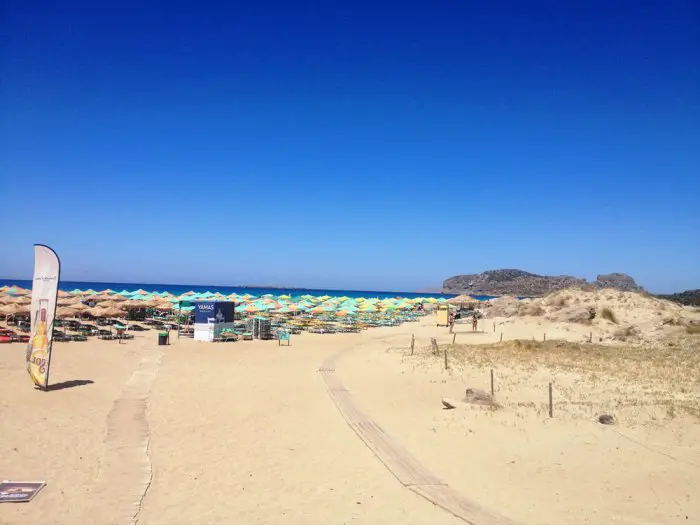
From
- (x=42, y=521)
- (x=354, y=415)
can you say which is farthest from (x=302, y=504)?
(x=354, y=415)

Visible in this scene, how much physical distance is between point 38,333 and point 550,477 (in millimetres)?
13998

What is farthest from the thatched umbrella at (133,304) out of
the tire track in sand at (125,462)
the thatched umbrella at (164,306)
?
the tire track in sand at (125,462)

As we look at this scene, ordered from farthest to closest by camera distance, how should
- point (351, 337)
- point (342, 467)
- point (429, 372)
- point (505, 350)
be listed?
point (351, 337) → point (505, 350) → point (429, 372) → point (342, 467)

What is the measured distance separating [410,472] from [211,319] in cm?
2209

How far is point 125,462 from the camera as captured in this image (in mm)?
9500

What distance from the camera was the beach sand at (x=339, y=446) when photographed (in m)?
7.87

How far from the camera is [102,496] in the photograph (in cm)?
798

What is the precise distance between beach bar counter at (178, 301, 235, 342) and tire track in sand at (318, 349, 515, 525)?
15.9m

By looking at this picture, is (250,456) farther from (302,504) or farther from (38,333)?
(38,333)

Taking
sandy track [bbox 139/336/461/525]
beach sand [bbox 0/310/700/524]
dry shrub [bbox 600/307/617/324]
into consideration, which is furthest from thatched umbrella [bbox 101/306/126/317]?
dry shrub [bbox 600/307/617/324]

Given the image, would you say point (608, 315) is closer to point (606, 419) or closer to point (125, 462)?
point (606, 419)

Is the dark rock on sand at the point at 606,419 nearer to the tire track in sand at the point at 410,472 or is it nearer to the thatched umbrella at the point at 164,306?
the tire track in sand at the point at 410,472

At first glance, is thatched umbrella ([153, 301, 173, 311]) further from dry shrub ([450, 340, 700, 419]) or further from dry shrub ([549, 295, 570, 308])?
dry shrub ([549, 295, 570, 308])

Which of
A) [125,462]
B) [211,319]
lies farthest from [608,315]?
[125,462]
